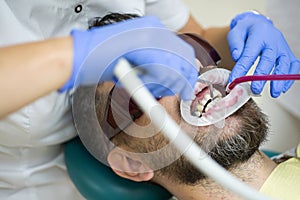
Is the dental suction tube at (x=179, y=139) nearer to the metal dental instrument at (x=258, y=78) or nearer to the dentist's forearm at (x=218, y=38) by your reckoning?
the metal dental instrument at (x=258, y=78)

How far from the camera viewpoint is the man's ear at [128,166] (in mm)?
1304

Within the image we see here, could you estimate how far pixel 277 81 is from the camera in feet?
4.29

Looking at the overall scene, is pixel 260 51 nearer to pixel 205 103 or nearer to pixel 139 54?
pixel 205 103

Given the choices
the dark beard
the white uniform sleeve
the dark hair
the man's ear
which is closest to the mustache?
the dark beard

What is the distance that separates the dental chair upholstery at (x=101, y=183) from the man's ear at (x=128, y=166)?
57 mm

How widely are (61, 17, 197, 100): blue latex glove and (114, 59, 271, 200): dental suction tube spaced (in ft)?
0.10

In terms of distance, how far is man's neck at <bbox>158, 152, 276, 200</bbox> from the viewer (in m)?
1.27

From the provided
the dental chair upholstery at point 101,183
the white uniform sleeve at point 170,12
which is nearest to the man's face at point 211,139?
the dental chair upholstery at point 101,183

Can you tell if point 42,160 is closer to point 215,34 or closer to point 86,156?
point 86,156

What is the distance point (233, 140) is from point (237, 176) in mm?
109

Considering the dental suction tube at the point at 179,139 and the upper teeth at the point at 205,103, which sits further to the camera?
the upper teeth at the point at 205,103

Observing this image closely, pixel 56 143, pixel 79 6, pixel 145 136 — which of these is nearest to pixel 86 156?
pixel 56 143

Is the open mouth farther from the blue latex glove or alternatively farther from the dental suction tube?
the dental suction tube

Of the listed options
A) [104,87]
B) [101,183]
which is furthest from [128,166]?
[104,87]
